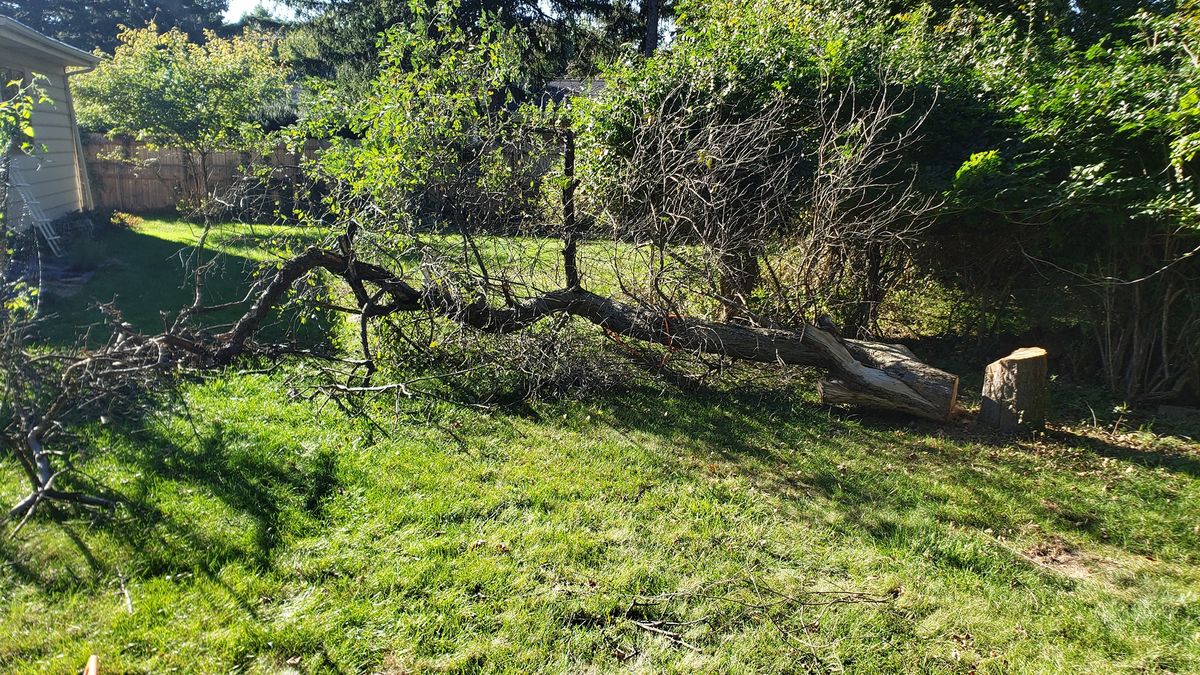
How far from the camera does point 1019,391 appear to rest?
5.31 meters

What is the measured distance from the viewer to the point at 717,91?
21.9 ft

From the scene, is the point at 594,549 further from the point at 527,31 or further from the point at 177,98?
the point at 527,31

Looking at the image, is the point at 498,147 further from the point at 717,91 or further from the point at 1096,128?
the point at 1096,128

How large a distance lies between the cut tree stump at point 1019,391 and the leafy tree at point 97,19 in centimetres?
4030

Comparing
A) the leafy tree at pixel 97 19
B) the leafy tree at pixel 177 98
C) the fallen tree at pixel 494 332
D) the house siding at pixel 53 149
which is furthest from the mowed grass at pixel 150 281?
the leafy tree at pixel 97 19

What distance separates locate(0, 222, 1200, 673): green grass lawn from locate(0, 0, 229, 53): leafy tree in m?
38.7

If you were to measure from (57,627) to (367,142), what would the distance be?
4.09 meters

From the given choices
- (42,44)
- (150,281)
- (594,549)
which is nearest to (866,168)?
(594,549)

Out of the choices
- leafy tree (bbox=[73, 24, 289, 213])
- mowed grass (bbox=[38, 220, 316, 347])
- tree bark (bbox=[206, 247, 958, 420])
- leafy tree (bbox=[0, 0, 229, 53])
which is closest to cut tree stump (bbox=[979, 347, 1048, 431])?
tree bark (bbox=[206, 247, 958, 420])

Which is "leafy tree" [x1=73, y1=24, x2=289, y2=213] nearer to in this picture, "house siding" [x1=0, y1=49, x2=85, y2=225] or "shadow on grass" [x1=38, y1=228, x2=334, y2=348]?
"house siding" [x1=0, y1=49, x2=85, y2=225]

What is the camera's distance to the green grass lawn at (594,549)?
9.62 feet

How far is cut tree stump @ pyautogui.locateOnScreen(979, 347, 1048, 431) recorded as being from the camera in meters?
5.25

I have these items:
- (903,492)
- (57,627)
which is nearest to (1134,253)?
(903,492)

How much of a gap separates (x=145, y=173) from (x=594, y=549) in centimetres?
A: 1757
